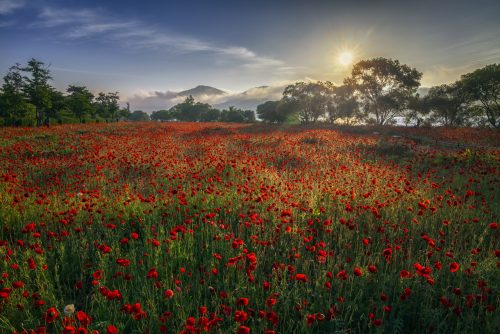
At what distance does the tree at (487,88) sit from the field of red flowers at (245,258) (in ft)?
120

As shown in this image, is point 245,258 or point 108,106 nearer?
point 245,258

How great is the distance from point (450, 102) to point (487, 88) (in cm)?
691

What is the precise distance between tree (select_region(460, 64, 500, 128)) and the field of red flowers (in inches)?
1444

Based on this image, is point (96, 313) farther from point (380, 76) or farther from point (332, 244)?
point (380, 76)

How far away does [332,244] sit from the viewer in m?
4.48

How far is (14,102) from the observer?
102 feet

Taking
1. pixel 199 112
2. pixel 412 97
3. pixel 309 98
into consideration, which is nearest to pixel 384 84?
pixel 412 97

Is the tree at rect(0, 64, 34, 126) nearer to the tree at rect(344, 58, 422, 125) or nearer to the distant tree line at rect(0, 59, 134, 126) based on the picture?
the distant tree line at rect(0, 59, 134, 126)

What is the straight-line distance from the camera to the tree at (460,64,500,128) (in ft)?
117

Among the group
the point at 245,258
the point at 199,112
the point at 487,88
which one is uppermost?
the point at 487,88

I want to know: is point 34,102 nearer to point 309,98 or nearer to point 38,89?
point 38,89

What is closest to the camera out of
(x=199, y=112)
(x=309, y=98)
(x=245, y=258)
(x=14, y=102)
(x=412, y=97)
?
(x=245, y=258)

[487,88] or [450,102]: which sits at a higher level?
[487,88]

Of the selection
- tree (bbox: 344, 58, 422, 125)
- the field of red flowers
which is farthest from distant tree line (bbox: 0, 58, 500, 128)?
the field of red flowers
